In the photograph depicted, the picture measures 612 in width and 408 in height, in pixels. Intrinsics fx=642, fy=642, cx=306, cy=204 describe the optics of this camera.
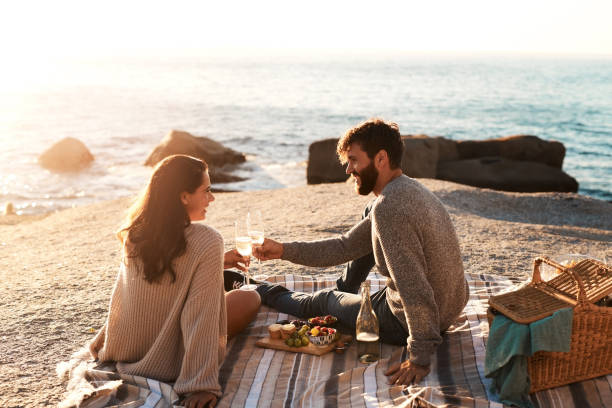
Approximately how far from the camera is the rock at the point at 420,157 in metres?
16.6

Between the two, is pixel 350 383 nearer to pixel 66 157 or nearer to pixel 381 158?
pixel 381 158

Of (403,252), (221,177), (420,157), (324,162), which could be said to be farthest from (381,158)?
(221,177)

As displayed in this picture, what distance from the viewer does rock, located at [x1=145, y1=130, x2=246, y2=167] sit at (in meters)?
22.1

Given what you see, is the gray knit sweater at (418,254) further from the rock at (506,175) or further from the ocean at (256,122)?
the ocean at (256,122)

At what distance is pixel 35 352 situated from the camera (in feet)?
17.8

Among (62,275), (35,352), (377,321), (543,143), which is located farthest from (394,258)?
(543,143)

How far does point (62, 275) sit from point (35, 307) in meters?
1.39

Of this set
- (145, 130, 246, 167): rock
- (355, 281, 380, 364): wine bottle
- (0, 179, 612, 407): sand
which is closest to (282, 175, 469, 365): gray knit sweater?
(355, 281, 380, 364): wine bottle

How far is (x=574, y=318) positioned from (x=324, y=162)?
45.8ft

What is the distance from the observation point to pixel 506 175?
18.0 metres

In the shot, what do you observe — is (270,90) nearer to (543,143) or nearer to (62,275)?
(543,143)

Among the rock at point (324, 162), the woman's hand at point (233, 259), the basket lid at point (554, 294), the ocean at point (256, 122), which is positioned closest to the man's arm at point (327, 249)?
the woman's hand at point (233, 259)

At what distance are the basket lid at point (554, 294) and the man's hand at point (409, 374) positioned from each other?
67 centimetres

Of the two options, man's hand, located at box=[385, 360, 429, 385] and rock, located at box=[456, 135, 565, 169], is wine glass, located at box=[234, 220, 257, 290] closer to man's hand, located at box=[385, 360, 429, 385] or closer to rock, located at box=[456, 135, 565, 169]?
man's hand, located at box=[385, 360, 429, 385]
